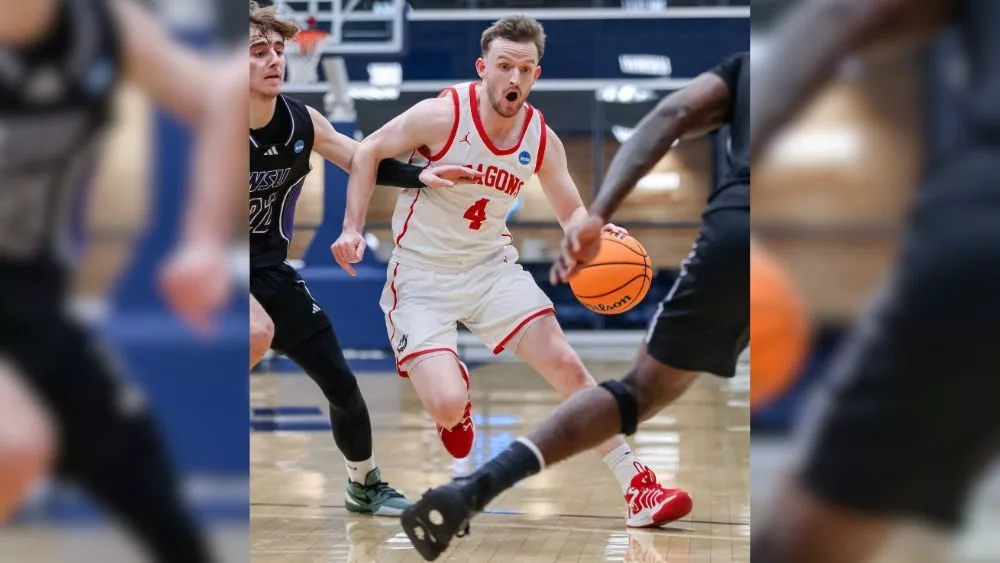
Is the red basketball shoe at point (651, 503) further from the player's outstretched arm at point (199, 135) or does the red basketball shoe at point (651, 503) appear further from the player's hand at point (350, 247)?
the player's outstretched arm at point (199, 135)

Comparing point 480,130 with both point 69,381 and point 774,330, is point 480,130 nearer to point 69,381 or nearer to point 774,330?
point 774,330

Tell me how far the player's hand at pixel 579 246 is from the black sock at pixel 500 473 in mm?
466

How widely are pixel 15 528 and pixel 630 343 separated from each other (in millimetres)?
6762

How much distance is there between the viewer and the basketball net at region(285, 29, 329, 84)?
5293 mm

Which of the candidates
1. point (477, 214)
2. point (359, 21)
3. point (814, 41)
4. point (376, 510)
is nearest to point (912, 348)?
point (814, 41)

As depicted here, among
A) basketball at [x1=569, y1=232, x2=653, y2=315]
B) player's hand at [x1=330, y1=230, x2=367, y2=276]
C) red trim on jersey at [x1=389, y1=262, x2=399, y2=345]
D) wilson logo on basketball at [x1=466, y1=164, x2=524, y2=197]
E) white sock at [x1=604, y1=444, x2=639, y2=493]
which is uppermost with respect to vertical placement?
wilson logo on basketball at [x1=466, y1=164, x2=524, y2=197]

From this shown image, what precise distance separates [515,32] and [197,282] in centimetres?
182

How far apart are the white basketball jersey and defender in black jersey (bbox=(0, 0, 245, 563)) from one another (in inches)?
68.4

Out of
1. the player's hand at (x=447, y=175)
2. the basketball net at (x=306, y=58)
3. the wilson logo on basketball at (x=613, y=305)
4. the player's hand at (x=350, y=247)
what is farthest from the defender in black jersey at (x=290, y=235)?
the basketball net at (x=306, y=58)

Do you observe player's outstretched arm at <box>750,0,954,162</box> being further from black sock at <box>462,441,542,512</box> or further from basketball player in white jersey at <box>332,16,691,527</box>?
basketball player in white jersey at <box>332,16,691,527</box>

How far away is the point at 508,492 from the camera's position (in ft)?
14.6

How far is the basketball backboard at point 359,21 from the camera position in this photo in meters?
5.31

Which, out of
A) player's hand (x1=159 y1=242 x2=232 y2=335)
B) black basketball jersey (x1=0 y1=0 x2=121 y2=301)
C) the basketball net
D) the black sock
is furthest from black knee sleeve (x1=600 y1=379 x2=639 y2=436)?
the basketball net

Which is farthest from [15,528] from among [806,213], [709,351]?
[709,351]
